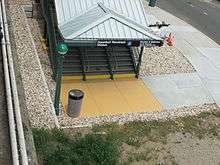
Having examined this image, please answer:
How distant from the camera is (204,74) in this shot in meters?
18.5

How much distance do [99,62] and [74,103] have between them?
3450 mm

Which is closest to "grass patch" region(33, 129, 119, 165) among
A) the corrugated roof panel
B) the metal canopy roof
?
the metal canopy roof

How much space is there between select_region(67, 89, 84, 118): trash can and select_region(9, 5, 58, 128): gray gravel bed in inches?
23.1

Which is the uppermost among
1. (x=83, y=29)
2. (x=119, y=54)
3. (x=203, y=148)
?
(x=83, y=29)

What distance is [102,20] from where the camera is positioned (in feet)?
49.7

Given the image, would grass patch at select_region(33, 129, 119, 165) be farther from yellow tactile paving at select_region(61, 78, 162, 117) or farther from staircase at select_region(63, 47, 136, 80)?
staircase at select_region(63, 47, 136, 80)

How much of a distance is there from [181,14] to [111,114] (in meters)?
13.9

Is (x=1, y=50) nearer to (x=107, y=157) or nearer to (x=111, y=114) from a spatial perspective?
(x=111, y=114)

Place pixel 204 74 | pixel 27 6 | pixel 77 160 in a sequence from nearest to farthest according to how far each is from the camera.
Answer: pixel 77 160 → pixel 204 74 → pixel 27 6

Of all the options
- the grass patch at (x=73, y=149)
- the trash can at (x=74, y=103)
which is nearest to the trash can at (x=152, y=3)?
the trash can at (x=74, y=103)

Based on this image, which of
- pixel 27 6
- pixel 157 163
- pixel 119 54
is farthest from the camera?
pixel 27 6

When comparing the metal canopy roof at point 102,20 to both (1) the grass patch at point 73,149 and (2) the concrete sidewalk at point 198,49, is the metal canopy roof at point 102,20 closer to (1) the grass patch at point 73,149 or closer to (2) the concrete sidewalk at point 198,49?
(1) the grass patch at point 73,149

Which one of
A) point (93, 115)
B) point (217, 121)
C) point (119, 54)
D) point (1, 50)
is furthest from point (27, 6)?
point (217, 121)

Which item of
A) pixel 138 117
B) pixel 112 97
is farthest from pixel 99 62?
pixel 138 117
